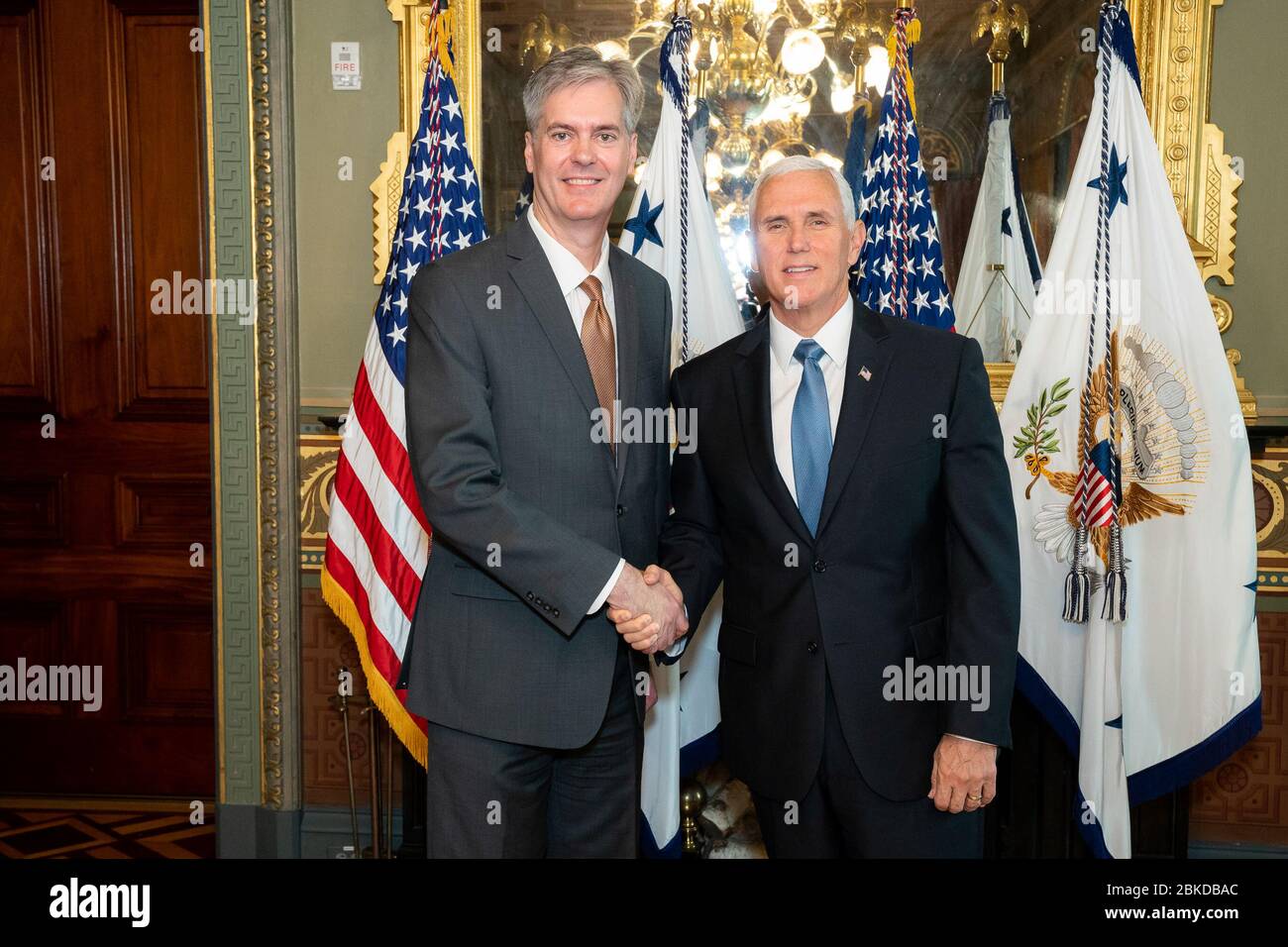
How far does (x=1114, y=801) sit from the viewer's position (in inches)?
109

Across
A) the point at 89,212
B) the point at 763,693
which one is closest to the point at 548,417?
the point at 763,693

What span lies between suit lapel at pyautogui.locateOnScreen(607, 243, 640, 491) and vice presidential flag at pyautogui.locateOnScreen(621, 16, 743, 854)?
982 millimetres

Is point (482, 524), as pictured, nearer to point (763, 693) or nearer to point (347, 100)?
point (763, 693)

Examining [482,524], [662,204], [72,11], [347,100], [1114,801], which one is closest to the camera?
[482,524]

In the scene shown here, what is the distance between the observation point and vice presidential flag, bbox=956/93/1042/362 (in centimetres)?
336

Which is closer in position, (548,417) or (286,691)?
(548,417)

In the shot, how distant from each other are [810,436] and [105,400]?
3119 mm

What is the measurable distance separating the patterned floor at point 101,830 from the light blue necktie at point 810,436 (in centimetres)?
274

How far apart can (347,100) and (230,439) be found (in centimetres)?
121

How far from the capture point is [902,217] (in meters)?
3.05

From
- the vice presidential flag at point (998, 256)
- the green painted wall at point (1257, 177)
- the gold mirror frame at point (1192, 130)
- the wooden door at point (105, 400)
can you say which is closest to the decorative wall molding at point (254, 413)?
the wooden door at point (105, 400)

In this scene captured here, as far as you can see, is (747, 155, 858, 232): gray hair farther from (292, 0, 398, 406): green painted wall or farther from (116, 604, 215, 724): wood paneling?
(116, 604, 215, 724): wood paneling

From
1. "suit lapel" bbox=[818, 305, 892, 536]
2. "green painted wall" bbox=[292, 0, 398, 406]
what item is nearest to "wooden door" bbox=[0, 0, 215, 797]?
"green painted wall" bbox=[292, 0, 398, 406]

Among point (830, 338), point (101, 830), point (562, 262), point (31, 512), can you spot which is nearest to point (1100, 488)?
point (830, 338)
